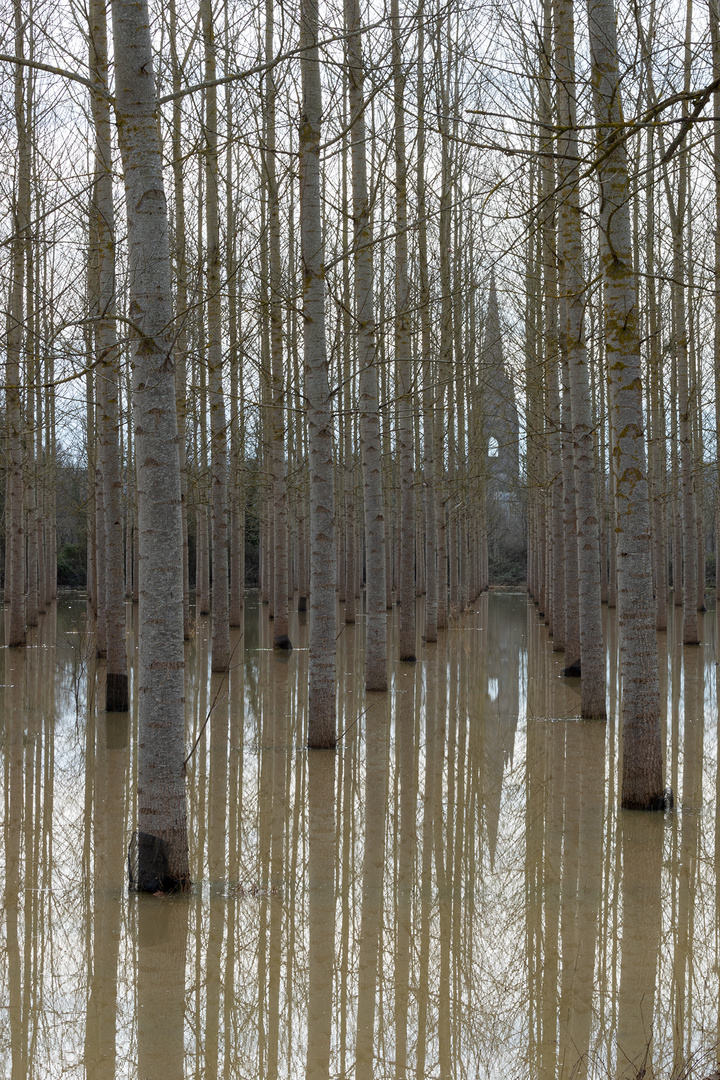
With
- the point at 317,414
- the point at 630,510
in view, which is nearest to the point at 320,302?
the point at 317,414

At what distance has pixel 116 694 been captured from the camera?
416 inches

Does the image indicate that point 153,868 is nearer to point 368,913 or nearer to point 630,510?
point 368,913

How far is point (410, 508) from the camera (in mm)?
14031

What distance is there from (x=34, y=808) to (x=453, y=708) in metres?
5.22

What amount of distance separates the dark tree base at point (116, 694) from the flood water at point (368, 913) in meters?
1.23

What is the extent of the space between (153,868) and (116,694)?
581 centimetres

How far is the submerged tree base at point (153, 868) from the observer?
195 inches

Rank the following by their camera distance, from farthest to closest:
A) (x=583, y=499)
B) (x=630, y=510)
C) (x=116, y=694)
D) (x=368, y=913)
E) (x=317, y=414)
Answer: (x=116, y=694) < (x=583, y=499) < (x=317, y=414) < (x=630, y=510) < (x=368, y=913)

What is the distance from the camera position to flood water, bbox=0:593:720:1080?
3.55 meters

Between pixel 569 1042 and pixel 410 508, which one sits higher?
pixel 410 508

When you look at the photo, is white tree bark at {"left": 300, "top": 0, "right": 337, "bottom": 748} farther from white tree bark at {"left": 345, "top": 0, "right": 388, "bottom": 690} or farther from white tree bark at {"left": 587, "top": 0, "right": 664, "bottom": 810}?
white tree bark at {"left": 587, "top": 0, "right": 664, "bottom": 810}

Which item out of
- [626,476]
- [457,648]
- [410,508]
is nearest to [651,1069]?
[626,476]

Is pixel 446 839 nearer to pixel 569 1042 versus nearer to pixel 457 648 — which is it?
pixel 569 1042

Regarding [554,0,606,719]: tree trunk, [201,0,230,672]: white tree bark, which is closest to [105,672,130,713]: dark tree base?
[201,0,230,672]: white tree bark
